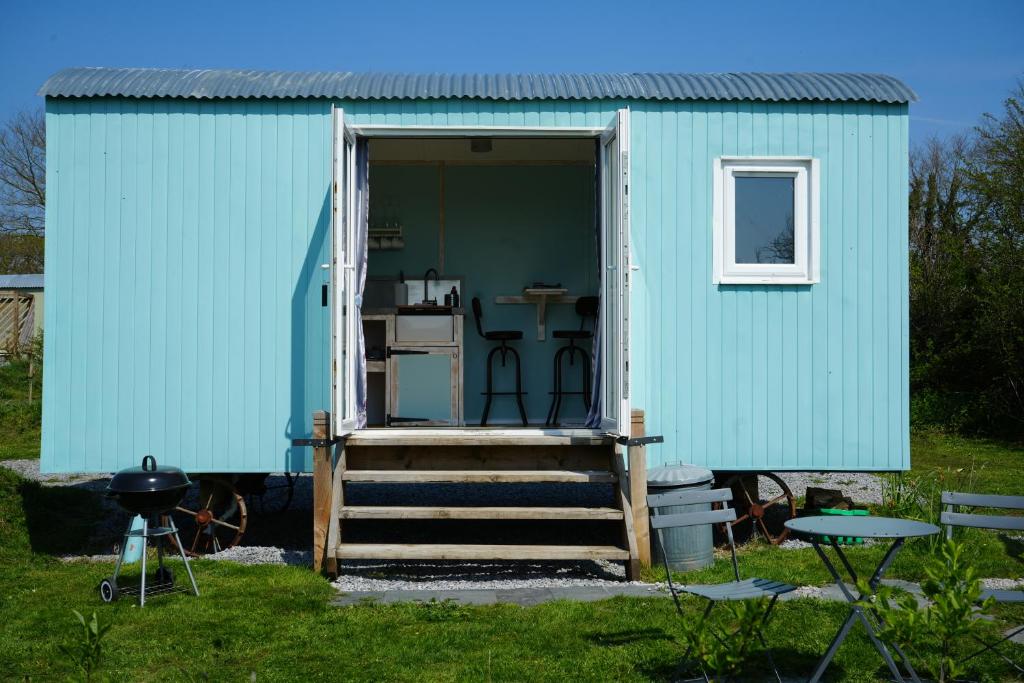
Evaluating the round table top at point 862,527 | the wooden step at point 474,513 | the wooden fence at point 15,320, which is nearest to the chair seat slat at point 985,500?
the round table top at point 862,527

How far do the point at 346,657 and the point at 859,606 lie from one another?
7.13ft

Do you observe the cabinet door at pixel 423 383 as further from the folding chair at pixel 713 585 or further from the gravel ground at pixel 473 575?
the folding chair at pixel 713 585

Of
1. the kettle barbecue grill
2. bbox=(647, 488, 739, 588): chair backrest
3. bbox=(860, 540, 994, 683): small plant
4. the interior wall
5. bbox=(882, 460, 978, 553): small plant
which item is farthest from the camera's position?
the interior wall

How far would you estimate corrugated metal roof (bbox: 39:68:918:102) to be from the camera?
6766mm

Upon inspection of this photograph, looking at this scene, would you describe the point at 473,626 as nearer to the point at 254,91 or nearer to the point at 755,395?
the point at 755,395

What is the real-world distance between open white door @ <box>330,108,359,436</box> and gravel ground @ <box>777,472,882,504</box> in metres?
5.14

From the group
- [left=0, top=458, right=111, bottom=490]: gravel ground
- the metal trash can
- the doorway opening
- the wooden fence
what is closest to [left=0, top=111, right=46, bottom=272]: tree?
the wooden fence

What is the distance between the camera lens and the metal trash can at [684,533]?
637 cm

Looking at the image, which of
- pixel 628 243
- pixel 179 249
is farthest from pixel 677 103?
pixel 179 249

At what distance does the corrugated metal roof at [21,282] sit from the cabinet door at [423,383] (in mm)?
16820

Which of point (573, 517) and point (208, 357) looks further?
point (208, 357)

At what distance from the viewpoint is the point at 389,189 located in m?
9.05

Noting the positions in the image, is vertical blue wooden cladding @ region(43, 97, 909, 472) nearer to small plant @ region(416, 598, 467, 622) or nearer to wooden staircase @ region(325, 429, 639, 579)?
wooden staircase @ region(325, 429, 639, 579)

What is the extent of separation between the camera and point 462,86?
689 cm
